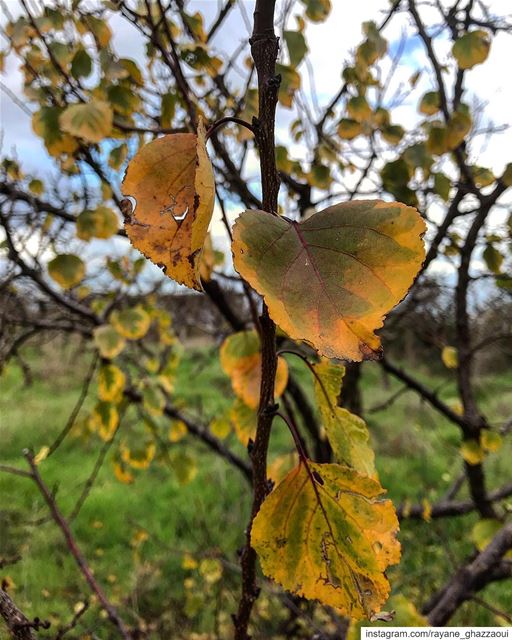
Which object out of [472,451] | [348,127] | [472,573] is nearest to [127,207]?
[472,573]

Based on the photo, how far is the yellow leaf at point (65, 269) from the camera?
1.20 metres

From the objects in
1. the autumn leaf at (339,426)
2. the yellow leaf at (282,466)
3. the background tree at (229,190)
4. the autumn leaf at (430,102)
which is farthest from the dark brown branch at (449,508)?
the autumn leaf at (339,426)

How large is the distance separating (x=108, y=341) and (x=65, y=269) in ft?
0.83

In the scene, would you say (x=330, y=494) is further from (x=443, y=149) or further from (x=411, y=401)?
(x=411, y=401)

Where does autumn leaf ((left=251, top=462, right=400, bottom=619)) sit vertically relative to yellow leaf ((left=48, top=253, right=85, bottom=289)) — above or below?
below

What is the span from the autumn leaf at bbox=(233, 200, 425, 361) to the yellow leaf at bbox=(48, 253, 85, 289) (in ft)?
3.18

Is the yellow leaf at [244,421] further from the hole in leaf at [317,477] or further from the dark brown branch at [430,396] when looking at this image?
the dark brown branch at [430,396]

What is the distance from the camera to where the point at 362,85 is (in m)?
1.38

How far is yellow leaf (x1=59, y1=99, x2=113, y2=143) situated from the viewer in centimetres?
92

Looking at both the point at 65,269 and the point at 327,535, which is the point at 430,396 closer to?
the point at 65,269

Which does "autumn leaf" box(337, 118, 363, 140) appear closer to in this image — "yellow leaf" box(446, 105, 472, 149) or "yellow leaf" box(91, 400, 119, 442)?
"yellow leaf" box(446, 105, 472, 149)

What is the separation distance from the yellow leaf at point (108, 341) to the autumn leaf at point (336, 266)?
1.09 metres

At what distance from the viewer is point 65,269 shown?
1198mm

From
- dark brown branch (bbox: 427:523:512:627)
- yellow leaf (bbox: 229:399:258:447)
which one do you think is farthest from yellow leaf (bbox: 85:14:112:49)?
dark brown branch (bbox: 427:523:512:627)
